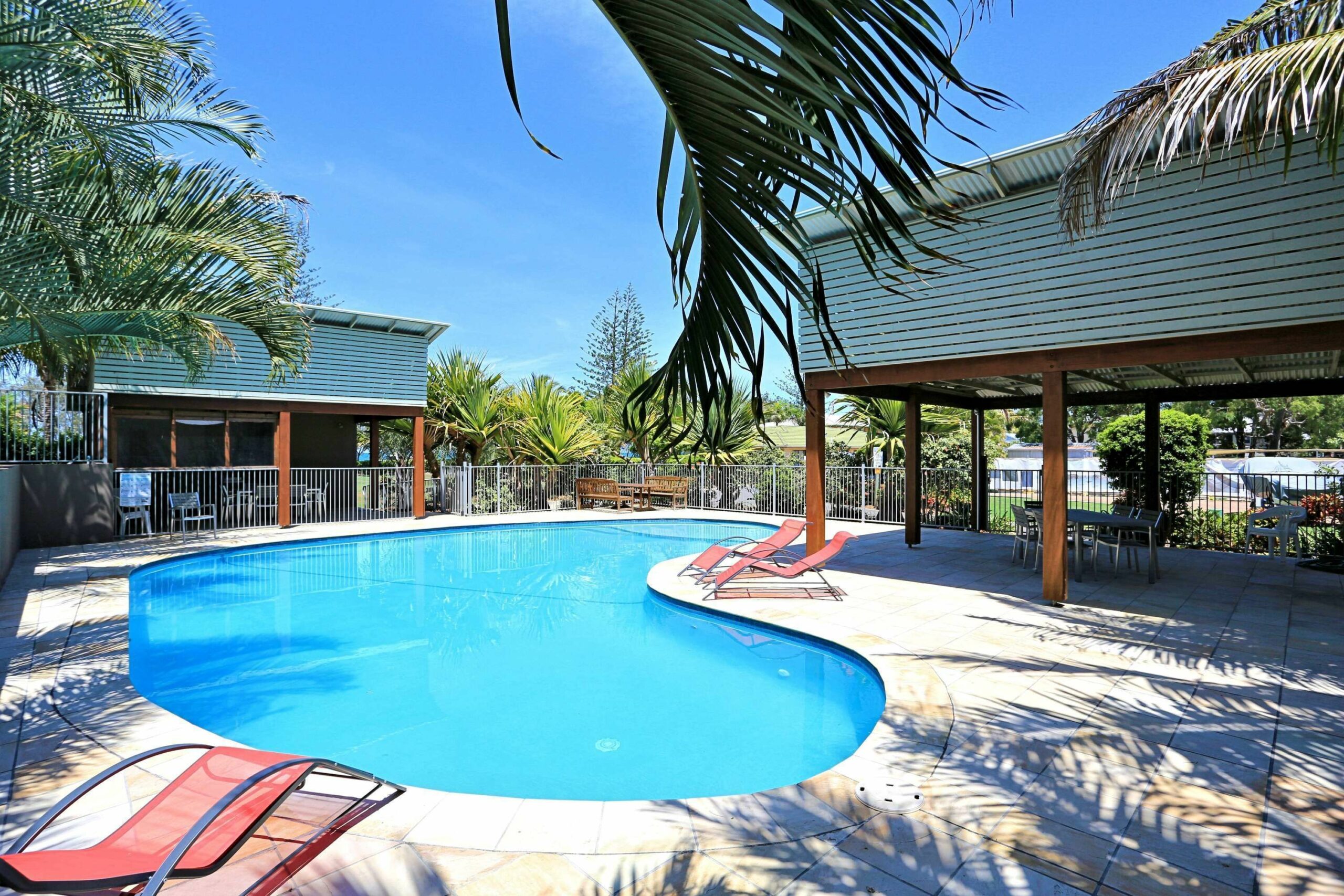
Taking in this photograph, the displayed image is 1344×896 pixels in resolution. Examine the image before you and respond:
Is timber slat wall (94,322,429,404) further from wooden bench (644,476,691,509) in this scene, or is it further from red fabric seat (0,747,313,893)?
red fabric seat (0,747,313,893)

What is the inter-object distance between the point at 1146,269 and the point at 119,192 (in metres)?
9.82

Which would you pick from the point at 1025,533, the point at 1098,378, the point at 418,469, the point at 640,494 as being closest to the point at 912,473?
the point at 1025,533

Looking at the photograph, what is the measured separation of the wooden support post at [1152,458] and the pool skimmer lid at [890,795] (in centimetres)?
1066

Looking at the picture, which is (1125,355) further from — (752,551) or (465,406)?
(465,406)

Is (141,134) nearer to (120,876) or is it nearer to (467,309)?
(120,876)

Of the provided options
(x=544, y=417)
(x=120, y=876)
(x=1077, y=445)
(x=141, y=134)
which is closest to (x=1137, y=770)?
(x=120, y=876)

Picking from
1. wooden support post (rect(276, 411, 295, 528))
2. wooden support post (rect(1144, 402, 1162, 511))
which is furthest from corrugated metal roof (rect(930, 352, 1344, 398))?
wooden support post (rect(276, 411, 295, 528))

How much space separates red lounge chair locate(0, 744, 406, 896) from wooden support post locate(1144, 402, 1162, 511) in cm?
1294

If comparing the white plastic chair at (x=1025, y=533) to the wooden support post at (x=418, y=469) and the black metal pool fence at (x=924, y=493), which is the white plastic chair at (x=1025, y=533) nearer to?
the black metal pool fence at (x=924, y=493)

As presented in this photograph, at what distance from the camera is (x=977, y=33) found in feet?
4.34

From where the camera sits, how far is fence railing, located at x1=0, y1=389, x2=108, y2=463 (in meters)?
10.8

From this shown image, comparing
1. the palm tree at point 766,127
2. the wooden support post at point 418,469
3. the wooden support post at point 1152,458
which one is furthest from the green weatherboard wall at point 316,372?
the wooden support post at point 1152,458

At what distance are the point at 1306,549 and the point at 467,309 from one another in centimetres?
4437

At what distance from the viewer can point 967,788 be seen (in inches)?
128
